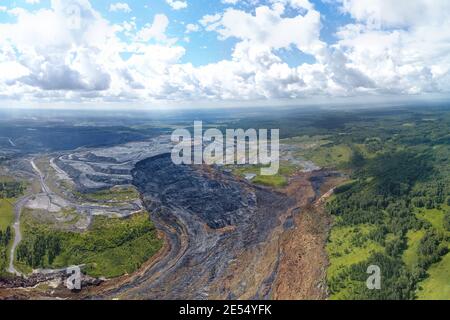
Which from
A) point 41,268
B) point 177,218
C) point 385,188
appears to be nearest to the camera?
point 41,268

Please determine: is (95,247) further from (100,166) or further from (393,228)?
(100,166)

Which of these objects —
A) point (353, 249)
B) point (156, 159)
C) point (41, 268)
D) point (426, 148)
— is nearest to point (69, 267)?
point (41, 268)

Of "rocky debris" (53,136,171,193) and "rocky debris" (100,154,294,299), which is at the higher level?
"rocky debris" (53,136,171,193)

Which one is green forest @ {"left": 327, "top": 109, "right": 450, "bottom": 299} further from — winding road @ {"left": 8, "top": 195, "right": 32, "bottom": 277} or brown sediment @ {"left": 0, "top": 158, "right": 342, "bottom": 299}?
winding road @ {"left": 8, "top": 195, "right": 32, "bottom": 277}

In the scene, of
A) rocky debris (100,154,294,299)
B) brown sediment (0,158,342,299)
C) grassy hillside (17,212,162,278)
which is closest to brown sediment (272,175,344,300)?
brown sediment (0,158,342,299)

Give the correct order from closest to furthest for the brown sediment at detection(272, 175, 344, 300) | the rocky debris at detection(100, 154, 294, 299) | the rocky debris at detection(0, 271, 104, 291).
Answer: the brown sediment at detection(272, 175, 344, 300) → the rocky debris at detection(0, 271, 104, 291) → the rocky debris at detection(100, 154, 294, 299)

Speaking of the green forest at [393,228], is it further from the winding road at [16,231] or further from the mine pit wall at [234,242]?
the winding road at [16,231]

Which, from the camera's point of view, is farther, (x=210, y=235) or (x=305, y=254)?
(x=210, y=235)

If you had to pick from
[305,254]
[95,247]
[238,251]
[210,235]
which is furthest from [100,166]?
[305,254]

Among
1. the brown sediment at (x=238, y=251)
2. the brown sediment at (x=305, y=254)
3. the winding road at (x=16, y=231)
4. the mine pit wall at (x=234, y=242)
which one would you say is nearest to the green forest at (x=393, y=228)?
the brown sediment at (x=305, y=254)

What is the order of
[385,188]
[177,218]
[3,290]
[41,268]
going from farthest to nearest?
1. [385,188]
2. [177,218]
3. [41,268]
4. [3,290]

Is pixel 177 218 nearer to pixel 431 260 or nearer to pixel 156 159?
pixel 431 260
